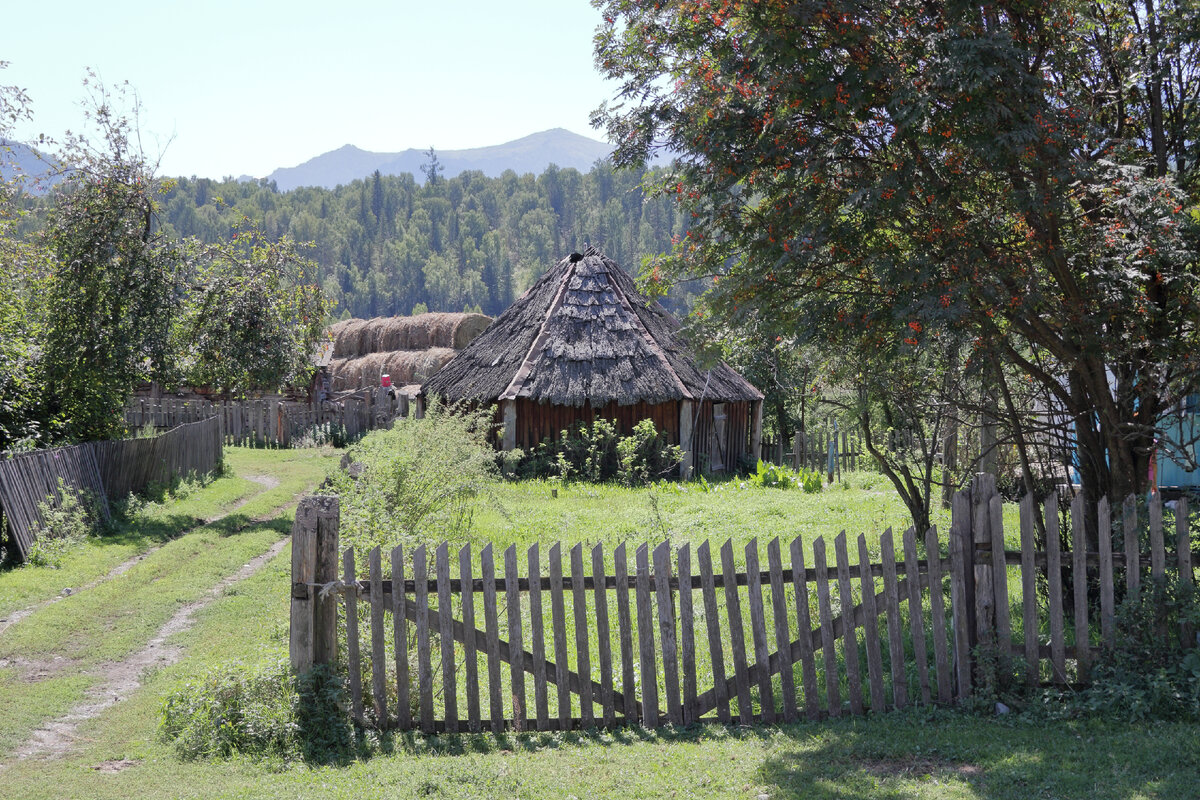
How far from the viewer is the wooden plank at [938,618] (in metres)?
5.76

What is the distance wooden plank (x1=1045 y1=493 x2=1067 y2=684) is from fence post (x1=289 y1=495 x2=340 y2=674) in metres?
4.42

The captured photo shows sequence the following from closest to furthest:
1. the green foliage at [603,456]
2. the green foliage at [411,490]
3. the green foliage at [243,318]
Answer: the green foliage at [411,490] < the green foliage at [243,318] < the green foliage at [603,456]

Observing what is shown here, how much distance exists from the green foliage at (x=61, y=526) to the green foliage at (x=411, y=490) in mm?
3575

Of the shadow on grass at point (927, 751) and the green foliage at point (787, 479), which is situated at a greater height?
the green foliage at point (787, 479)

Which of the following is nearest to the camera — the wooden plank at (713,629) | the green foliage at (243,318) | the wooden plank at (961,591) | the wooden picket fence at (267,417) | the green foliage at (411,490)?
the wooden plank at (713,629)

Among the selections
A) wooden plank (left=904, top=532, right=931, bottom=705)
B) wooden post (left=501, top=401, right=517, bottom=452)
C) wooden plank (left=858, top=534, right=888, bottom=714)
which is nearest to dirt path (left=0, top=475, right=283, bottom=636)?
wooden post (left=501, top=401, right=517, bottom=452)

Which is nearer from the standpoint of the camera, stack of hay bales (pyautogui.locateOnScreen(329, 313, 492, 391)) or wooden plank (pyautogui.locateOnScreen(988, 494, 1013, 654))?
wooden plank (pyautogui.locateOnScreen(988, 494, 1013, 654))

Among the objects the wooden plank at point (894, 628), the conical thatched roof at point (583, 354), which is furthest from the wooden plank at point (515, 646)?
the conical thatched roof at point (583, 354)

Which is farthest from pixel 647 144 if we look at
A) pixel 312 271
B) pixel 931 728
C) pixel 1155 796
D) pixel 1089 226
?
pixel 312 271

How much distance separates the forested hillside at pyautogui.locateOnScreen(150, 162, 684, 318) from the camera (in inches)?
4692

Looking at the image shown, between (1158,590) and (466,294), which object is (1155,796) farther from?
(466,294)

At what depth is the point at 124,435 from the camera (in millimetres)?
15938

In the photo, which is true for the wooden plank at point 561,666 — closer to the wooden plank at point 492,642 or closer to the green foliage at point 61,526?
the wooden plank at point 492,642

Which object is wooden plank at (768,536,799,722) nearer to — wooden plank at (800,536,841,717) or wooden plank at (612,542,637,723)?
wooden plank at (800,536,841,717)
